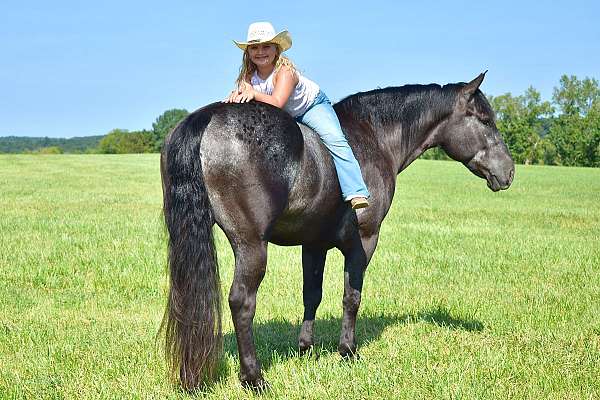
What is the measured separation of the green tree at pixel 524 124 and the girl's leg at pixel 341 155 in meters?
78.4

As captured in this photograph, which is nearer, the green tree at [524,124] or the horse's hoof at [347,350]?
the horse's hoof at [347,350]

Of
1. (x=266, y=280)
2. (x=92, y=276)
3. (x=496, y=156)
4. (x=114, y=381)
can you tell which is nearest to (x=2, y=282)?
(x=92, y=276)

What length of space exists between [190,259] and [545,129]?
100052mm

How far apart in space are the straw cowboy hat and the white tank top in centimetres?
29

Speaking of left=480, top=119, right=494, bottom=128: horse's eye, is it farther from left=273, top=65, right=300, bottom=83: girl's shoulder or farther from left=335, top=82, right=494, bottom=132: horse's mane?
left=273, top=65, right=300, bottom=83: girl's shoulder

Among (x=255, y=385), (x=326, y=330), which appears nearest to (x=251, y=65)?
(x=255, y=385)

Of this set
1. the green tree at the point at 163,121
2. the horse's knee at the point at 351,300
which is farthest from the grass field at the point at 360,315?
the green tree at the point at 163,121

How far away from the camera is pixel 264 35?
4730 mm

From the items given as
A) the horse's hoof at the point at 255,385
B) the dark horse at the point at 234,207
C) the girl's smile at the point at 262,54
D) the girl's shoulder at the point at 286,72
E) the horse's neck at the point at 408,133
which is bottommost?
the horse's hoof at the point at 255,385

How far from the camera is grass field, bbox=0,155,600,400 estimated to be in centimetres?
497

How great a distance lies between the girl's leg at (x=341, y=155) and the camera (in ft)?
16.1

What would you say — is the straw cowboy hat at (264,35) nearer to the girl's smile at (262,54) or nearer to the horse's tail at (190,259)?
the girl's smile at (262,54)

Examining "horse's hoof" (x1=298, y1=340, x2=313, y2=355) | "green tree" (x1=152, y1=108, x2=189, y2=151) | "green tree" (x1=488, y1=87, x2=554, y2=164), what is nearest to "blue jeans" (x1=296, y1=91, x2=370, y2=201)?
"horse's hoof" (x1=298, y1=340, x2=313, y2=355)

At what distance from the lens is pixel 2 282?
28.0 ft
